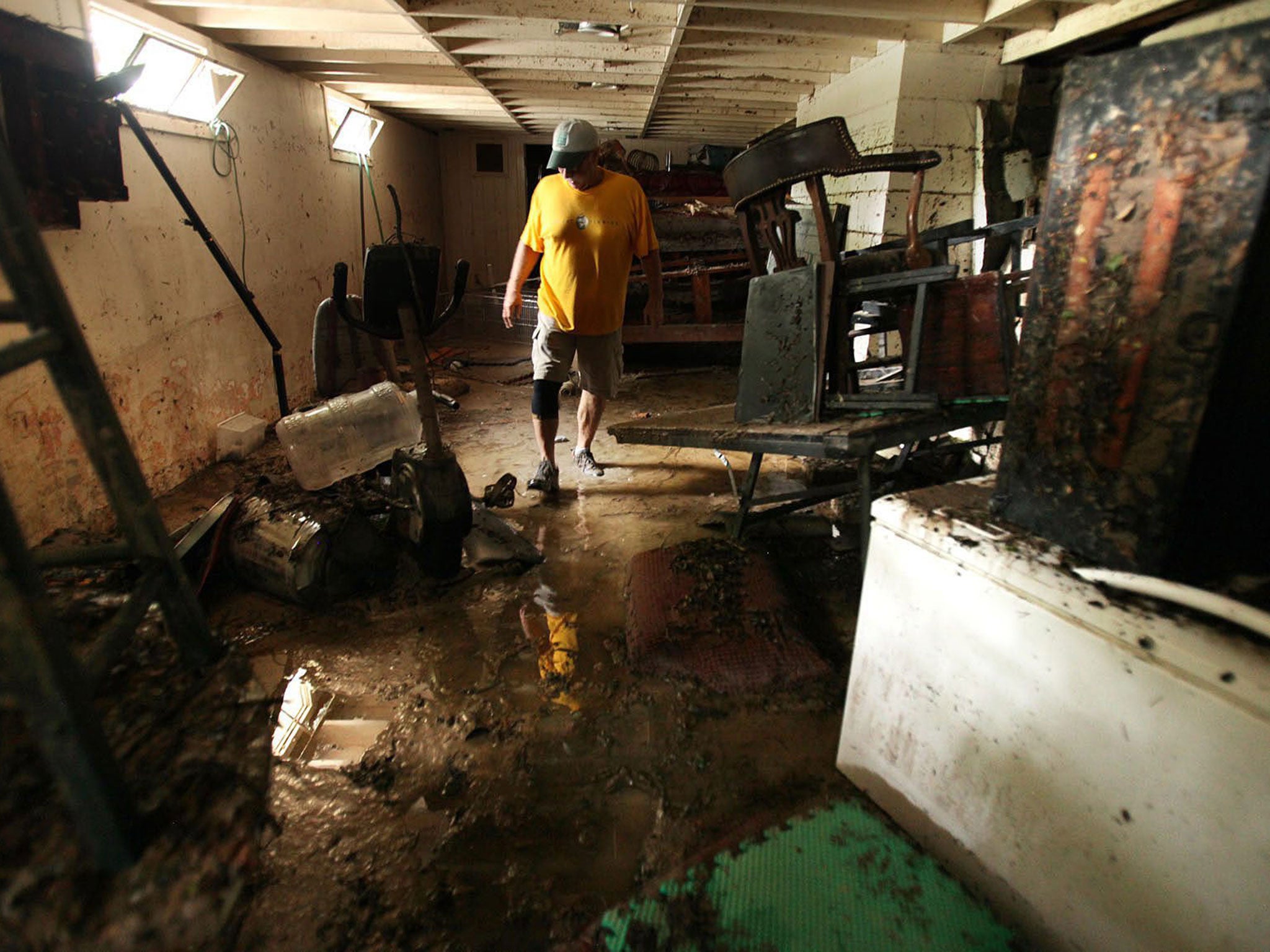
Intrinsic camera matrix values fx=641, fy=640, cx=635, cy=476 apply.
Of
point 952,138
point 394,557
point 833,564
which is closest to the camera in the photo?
point 394,557

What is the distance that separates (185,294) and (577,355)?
2366 millimetres

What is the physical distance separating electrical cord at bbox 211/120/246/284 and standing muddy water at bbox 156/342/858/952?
2.99 m

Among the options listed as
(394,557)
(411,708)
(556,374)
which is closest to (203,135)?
(556,374)

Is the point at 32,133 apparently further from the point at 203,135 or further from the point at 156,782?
the point at 156,782

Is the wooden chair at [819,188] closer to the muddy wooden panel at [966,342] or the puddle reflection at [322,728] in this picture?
the muddy wooden panel at [966,342]

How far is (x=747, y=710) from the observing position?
2.01 meters

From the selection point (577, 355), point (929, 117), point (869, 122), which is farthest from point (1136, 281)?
point (869, 122)

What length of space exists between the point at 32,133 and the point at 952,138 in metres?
5.35

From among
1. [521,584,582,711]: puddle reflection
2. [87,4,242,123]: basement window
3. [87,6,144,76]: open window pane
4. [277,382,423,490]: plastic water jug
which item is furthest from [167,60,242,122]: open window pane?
[521,584,582,711]: puddle reflection

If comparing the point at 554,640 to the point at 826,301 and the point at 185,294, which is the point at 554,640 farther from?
the point at 185,294

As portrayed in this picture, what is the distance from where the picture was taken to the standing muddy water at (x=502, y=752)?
1448mm

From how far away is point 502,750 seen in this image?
6.12 feet

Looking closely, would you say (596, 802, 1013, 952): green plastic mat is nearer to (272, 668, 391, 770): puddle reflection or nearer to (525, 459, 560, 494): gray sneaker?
(272, 668, 391, 770): puddle reflection

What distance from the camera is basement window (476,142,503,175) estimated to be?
36.2ft
